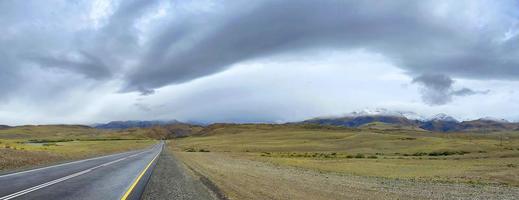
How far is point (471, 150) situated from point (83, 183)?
77.1 meters

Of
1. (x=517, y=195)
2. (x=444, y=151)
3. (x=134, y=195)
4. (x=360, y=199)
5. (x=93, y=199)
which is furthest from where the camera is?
(x=444, y=151)

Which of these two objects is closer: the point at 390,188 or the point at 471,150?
the point at 390,188

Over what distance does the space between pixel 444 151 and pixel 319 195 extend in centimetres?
6918

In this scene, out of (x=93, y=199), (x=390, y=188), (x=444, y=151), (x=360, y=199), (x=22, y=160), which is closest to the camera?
(x=93, y=199)

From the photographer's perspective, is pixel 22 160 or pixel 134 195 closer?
pixel 134 195

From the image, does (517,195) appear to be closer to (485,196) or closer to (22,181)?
(485,196)

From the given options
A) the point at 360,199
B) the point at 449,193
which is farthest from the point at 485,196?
the point at 360,199

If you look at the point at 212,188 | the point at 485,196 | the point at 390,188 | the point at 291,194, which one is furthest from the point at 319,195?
the point at 485,196

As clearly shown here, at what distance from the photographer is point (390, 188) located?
78.0ft

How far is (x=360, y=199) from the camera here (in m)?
18.4

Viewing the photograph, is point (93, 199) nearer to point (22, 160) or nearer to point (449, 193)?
point (449, 193)

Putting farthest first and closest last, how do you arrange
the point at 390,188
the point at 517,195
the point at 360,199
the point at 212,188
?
the point at 390,188, the point at 517,195, the point at 212,188, the point at 360,199

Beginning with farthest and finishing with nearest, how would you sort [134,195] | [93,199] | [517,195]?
[517,195], [134,195], [93,199]

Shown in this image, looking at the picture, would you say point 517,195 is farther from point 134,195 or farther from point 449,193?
point 134,195
